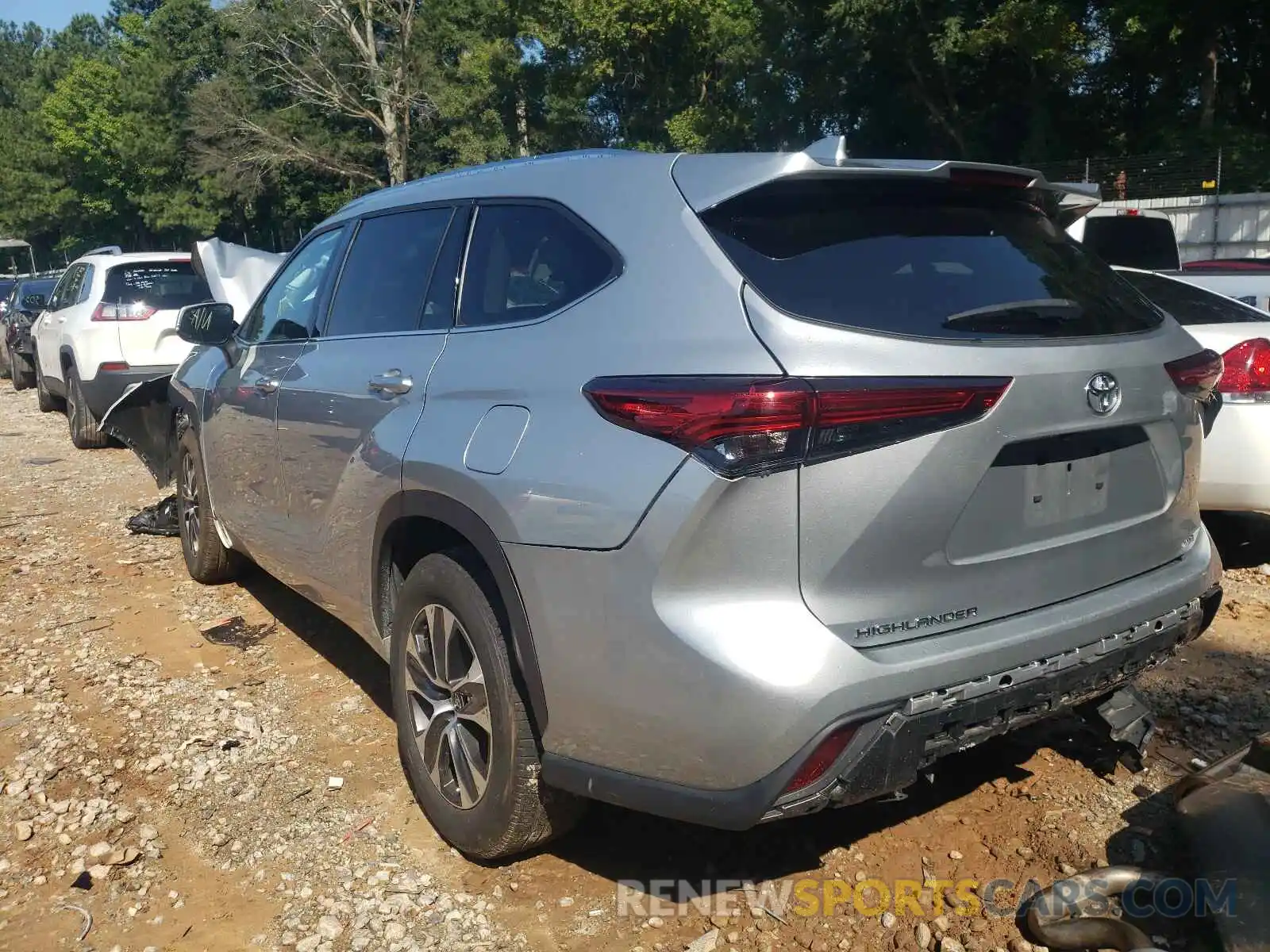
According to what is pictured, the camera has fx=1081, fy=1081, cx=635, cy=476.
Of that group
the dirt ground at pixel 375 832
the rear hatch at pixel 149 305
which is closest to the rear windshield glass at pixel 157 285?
the rear hatch at pixel 149 305

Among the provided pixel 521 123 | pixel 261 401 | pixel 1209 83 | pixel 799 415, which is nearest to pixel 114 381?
pixel 261 401

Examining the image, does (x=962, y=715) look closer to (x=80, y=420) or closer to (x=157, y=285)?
(x=157, y=285)

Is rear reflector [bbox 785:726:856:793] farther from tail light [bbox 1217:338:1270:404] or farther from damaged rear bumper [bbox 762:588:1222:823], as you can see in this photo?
tail light [bbox 1217:338:1270:404]

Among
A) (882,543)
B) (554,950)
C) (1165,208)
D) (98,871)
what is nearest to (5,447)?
(98,871)

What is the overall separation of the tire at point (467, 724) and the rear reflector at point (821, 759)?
74cm

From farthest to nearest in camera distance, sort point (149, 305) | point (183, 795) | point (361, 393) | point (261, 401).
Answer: point (149, 305) → point (261, 401) → point (183, 795) → point (361, 393)

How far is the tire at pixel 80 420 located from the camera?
10.5 metres

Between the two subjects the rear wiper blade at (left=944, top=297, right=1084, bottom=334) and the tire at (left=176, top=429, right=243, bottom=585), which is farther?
the tire at (left=176, top=429, right=243, bottom=585)

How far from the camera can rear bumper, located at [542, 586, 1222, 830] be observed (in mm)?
2271

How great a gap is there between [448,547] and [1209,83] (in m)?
29.4

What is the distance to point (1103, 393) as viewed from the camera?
2.53 metres

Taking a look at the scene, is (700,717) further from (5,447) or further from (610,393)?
(5,447)

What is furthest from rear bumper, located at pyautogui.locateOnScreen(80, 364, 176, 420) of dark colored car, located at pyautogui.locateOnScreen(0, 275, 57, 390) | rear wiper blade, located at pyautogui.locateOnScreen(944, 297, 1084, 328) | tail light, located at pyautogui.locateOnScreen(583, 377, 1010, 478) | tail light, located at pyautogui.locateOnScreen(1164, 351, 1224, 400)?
tail light, located at pyautogui.locateOnScreen(1164, 351, 1224, 400)

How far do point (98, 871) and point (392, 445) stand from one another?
1.51 metres
